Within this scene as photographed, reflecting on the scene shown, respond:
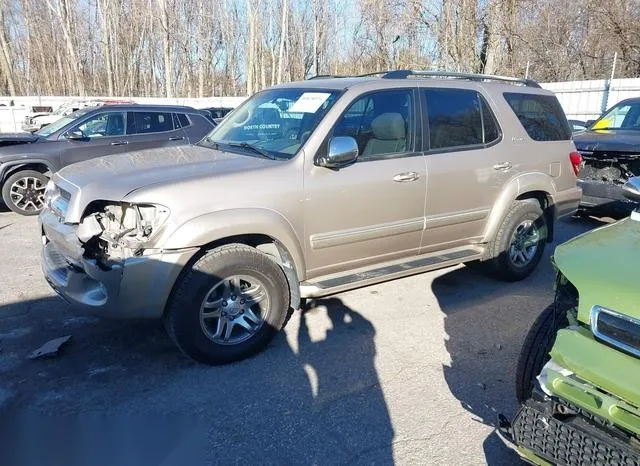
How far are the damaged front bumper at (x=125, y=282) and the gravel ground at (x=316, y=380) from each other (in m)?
0.54

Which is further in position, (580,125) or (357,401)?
(580,125)

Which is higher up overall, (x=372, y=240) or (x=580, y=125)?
(x=580, y=125)

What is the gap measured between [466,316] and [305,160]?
2.09 meters

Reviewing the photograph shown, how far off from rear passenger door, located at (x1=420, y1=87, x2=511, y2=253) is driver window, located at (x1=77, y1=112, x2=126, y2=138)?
6.16m

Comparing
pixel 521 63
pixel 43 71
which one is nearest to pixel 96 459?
pixel 521 63

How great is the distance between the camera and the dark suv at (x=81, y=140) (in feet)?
26.5

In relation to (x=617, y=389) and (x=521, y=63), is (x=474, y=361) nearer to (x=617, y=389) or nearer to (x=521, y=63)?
(x=617, y=389)

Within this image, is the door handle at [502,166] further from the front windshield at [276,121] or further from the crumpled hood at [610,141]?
the crumpled hood at [610,141]

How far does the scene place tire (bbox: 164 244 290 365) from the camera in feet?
10.9

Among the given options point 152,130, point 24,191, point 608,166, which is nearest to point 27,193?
point 24,191

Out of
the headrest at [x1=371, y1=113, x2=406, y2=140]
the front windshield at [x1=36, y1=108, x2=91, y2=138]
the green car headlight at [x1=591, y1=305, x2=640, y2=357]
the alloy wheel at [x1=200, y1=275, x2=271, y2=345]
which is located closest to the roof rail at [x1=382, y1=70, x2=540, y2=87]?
the headrest at [x1=371, y1=113, x2=406, y2=140]

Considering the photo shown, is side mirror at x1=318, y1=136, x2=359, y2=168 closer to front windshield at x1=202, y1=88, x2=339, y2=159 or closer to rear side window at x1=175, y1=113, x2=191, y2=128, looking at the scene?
front windshield at x1=202, y1=88, x2=339, y2=159

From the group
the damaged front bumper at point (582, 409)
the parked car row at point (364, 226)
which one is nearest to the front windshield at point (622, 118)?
the parked car row at point (364, 226)

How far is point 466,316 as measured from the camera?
4.53 meters
